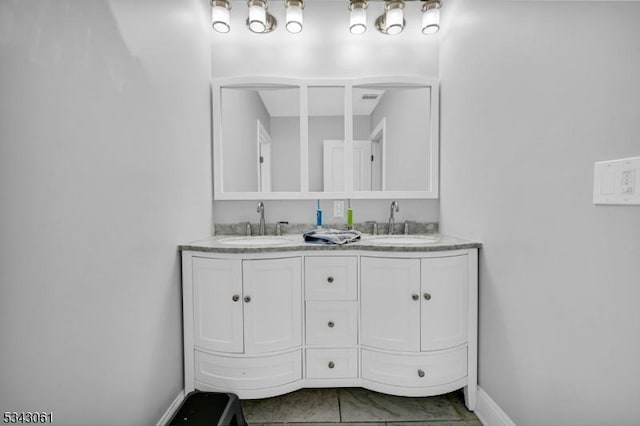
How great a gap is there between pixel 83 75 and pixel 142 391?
117 centimetres

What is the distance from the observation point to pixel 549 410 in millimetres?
1020

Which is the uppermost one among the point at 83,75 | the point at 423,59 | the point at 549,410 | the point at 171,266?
the point at 423,59

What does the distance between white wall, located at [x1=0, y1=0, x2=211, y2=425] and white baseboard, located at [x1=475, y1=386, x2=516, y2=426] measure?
1.52m

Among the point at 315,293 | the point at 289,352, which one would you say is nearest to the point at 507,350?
the point at 315,293

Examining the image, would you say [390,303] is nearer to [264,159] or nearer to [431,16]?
[264,159]

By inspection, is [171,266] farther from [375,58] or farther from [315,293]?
[375,58]

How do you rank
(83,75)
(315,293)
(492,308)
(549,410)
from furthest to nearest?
1. (315,293)
2. (492,308)
3. (549,410)
4. (83,75)

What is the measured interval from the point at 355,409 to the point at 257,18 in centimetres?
234

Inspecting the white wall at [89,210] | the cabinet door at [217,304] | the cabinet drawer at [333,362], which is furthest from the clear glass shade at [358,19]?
the cabinet drawer at [333,362]

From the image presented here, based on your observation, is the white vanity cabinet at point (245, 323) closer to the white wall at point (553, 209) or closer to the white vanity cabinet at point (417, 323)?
the white vanity cabinet at point (417, 323)

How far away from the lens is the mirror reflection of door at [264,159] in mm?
1931

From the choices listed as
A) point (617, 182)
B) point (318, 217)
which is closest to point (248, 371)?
point (318, 217)

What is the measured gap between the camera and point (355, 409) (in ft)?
4.76

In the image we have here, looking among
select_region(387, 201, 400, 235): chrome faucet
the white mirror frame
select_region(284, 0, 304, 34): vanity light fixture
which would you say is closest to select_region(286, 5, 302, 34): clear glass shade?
select_region(284, 0, 304, 34): vanity light fixture
